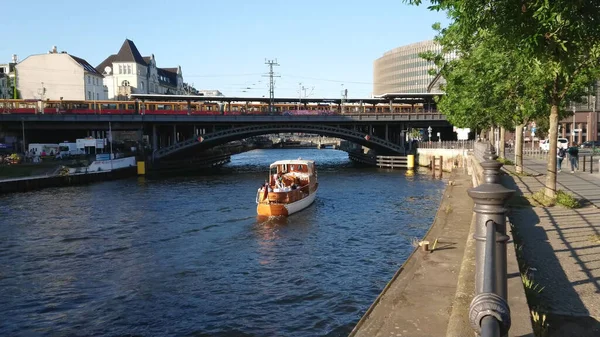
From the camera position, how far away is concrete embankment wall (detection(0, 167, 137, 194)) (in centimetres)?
4941

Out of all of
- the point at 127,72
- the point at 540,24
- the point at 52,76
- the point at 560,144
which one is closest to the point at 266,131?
the point at 560,144

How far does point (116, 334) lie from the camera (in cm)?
1432

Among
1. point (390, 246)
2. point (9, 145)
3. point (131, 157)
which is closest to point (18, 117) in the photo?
point (9, 145)

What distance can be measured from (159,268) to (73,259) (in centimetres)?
470

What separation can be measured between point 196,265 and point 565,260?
14.2 metres

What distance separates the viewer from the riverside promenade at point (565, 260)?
8570 mm

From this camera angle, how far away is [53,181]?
55.3 m

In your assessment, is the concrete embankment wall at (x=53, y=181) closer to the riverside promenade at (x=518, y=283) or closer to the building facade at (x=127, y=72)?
the riverside promenade at (x=518, y=283)

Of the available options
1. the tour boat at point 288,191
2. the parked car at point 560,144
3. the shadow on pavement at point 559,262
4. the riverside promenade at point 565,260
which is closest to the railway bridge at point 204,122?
the parked car at point 560,144

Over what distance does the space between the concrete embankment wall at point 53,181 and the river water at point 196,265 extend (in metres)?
9.14

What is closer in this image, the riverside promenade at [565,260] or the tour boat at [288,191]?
the riverside promenade at [565,260]

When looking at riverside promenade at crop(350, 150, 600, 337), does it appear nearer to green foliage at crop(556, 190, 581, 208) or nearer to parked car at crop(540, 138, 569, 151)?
green foliage at crop(556, 190, 581, 208)

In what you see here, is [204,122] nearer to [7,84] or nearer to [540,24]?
[7,84]

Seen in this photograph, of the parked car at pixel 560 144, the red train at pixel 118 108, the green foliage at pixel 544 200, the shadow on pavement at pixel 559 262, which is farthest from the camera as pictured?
the red train at pixel 118 108
